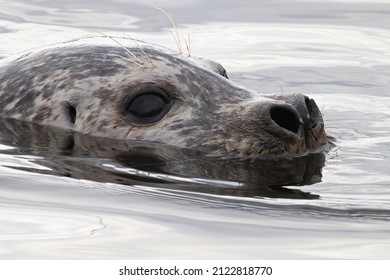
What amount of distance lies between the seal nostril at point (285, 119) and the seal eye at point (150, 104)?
0.75 metres

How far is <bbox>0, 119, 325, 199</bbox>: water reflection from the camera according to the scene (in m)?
7.27

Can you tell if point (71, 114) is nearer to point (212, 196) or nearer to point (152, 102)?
point (152, 102)

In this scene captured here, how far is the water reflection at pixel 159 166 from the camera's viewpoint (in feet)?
23.9

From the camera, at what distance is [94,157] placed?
795 cm

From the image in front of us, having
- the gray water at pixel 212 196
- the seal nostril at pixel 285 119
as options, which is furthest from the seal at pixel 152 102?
the gray water at pixel 212 196

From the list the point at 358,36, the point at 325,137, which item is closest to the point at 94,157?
the point at 325,137

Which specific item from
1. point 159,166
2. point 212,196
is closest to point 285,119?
point 159,166

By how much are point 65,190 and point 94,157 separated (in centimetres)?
85

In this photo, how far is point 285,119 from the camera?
7.89 meters

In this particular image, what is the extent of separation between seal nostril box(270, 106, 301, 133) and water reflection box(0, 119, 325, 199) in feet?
0.63

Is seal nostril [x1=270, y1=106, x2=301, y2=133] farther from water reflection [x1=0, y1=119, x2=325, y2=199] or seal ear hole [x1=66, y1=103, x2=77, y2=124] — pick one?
seal ear hole [x1=66, y1=103, x2=77, y2=124]

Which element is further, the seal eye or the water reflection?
the seal eye

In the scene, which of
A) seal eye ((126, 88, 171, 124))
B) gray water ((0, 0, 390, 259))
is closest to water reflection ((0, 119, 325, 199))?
gray water ((0, 0, 390, 259))
